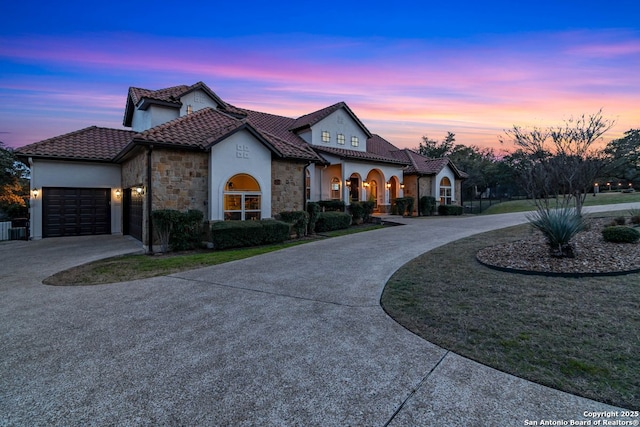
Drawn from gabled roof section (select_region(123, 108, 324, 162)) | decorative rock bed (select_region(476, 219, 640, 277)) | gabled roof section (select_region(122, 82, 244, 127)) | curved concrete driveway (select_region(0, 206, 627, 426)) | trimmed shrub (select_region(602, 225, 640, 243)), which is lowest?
curved concrete driveway (select_region(0, 206, 627, 426))

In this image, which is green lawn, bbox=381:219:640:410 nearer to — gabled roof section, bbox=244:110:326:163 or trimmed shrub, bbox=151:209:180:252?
trimmed shrub, bbox=151:209:180:252

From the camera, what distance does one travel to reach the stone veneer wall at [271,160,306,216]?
46.4ft

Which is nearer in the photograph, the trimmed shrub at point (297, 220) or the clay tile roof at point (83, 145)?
the trimmed shrub at point (297, 220)

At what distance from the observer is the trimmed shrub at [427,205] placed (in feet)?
79.9

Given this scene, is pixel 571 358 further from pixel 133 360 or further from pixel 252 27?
pixel 252 27

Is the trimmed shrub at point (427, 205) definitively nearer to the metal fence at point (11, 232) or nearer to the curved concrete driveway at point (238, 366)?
the curved concrete driveway at point (238, 366)

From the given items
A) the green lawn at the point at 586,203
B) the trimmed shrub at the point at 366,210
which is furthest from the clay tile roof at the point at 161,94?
the green lawn at the point at 586,203

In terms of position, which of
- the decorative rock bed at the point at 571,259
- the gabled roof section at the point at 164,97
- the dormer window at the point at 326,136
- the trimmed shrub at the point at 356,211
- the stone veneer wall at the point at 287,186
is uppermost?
the gabled roof section at the point at 164,97

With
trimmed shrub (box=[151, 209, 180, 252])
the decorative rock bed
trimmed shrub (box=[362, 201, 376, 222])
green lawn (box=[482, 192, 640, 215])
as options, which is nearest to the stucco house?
trimmed shrub (box=[151, 209, 180, 252])

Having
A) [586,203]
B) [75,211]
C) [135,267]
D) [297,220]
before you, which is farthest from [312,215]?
[586,203]

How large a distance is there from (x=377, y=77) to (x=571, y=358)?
17.3 m

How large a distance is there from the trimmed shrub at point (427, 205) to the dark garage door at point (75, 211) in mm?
21725

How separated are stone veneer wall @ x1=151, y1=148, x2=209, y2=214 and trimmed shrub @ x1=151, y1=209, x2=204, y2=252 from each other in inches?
26.0

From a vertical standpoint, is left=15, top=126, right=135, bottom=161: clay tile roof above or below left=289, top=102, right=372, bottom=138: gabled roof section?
below
